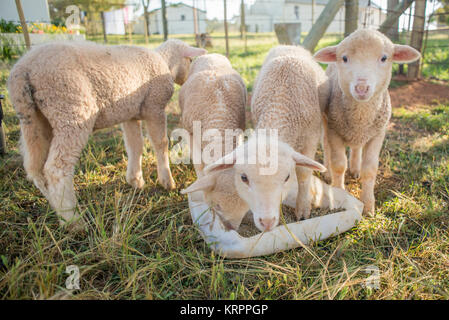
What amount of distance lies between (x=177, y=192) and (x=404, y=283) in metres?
2.21

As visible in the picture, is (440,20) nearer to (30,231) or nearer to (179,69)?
(179,69)

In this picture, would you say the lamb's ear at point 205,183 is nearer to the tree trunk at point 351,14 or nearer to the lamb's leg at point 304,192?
the lamb's leg at point 304,192

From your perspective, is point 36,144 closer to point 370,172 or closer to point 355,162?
point 370,172

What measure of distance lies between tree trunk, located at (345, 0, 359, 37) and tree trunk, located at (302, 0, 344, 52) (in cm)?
61

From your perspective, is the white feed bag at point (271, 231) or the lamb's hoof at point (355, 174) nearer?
the white feed bag at point (271, 231)

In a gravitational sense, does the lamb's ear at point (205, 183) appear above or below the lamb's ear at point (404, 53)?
below

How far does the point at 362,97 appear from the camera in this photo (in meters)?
2.63

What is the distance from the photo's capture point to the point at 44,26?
19.0 ft

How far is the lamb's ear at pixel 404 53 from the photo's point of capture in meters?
2.86

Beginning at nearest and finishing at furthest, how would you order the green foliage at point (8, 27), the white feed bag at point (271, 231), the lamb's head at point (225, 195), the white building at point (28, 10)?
the white feed bag at point (271, 231) → the lamb's head at point (225, 195) → the white building at point (28, 10) → the green foliage at point (8, 27)

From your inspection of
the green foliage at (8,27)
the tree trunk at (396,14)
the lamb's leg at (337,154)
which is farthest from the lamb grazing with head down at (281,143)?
the green foliage at (8,27)

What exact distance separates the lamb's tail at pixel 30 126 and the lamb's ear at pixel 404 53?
2.99 meters

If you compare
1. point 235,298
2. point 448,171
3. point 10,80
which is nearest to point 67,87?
point 10,80

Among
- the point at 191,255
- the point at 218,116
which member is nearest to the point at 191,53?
the point at 218,116
